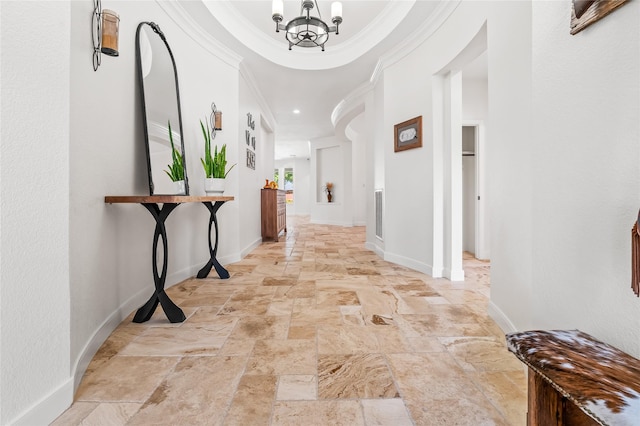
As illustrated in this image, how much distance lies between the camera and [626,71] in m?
0.74

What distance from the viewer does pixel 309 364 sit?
54.1 inches

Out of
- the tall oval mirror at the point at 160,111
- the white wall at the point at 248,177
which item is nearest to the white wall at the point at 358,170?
the white wall at the point at 248,177

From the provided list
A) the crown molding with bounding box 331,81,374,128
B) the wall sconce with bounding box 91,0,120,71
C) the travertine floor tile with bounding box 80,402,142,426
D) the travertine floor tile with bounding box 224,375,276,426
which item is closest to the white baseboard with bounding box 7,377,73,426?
the travertine floor tile with bounding box 80,402,142,426

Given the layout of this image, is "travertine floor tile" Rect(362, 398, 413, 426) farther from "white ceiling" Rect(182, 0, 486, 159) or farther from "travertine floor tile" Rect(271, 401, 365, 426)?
"white ceiling" Rect(182, 0, 486, 159)

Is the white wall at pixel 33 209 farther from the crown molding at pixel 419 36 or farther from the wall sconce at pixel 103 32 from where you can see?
the crown molding at pixel 419 36

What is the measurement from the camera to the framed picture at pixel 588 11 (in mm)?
757

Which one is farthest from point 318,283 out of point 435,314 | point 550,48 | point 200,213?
point 550,48

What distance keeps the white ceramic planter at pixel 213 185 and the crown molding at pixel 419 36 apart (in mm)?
2473

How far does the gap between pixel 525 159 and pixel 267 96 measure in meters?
4.39

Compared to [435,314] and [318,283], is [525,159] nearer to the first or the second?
[435,314]

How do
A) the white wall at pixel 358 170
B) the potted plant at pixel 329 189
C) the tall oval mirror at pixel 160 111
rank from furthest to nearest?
the potted plant at pixel 329 189, the white wall at pixel 358 170, the tall oval mirror at pixel 160 111

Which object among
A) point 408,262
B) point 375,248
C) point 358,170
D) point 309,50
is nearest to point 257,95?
point 309,50

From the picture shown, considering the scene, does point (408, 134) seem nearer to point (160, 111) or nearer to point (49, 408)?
point (160, 111)

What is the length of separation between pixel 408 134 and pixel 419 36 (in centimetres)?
98
